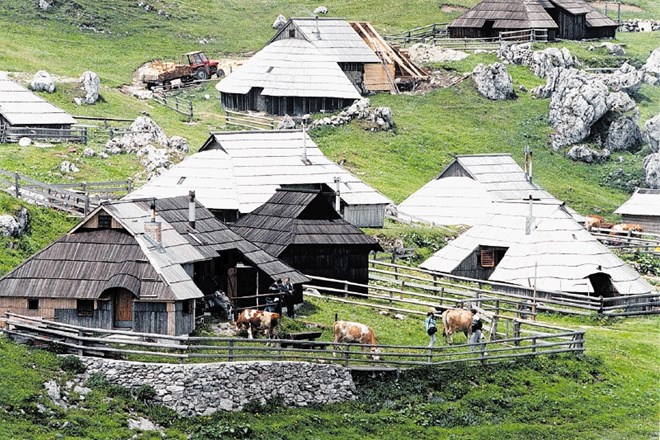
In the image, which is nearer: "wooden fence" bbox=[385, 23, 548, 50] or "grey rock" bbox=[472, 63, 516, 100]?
"grey rock" bbox=[472, 63, 516, 100]

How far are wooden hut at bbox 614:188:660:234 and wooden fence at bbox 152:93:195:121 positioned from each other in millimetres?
25798

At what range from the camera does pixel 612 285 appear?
7169 centimetres

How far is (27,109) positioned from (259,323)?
35668 mm

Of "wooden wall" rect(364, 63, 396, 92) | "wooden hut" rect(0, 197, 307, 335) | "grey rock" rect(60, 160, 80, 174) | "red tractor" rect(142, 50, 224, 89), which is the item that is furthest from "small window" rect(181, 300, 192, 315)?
"wooden wall" rect(364, 63, 396, 92)

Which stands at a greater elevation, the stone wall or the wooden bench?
the wooden bench

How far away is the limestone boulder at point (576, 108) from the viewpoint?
106938 mm

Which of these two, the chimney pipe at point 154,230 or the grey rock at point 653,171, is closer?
the chimney pipe at point 154,230

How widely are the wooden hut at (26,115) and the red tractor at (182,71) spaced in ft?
61.6

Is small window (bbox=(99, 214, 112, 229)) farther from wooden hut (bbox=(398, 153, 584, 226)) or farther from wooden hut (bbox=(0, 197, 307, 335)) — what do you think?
wooden hut (bbox=(398, 153, 584, 226))

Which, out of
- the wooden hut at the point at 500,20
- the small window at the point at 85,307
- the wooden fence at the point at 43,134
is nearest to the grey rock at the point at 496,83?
Result: the wooden hut at the point at 500,20

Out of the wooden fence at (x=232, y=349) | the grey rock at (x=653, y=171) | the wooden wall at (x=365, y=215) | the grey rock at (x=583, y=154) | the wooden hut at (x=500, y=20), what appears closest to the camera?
the wooden fence at (x=232, y=349)

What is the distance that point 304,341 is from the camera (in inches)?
2140

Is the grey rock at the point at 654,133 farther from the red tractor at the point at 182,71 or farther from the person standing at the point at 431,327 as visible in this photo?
the person standing at the point at 431,327

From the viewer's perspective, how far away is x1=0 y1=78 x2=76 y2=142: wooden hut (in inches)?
3391
